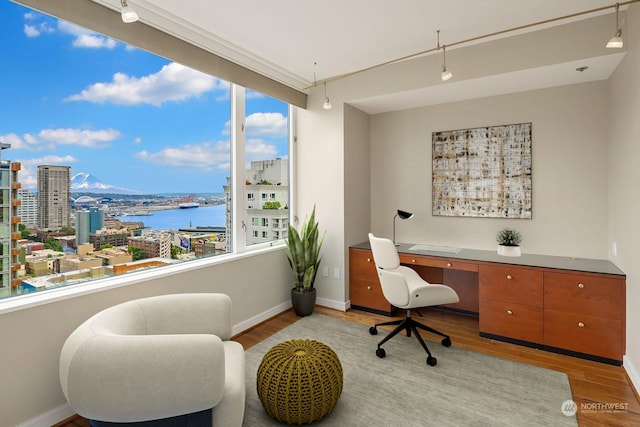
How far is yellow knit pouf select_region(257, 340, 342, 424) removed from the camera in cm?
188

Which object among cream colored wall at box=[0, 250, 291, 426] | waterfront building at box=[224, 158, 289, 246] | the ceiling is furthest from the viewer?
waterfront building at box=[224, 158, 289, 246]

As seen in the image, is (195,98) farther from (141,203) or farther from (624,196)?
(624,196)

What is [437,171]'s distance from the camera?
381 centimetres

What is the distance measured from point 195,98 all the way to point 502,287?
3235mm

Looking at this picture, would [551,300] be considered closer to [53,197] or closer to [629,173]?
[629,173]

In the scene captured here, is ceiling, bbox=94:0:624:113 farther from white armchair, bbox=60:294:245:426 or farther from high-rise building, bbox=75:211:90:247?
white armchair, bbox=60:294:245:426

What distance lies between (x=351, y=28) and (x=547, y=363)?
3082 millimetres

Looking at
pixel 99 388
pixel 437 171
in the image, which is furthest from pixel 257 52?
pixel 99 388

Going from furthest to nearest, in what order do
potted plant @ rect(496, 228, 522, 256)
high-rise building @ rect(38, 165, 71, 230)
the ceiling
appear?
potted plant @ rect(496, 228, 522, 256) < the ceiling < high-rise building @ rect(38, 165, 71, 230)

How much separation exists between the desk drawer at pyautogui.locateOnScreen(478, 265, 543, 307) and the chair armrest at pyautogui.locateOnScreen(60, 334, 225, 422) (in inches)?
98.9

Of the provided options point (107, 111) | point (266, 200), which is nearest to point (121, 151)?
point (107, 111)

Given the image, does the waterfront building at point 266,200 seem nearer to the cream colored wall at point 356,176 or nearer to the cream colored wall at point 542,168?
the cream colored wall at point 356,176

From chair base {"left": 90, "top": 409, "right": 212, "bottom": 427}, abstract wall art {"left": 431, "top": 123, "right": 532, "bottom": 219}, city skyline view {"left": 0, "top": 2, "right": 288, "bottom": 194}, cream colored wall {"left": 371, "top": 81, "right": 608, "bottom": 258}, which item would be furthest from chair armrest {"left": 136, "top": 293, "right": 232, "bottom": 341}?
abstract wall art {"left": 431, "top": 123, "right": 532, "bottom": 219}

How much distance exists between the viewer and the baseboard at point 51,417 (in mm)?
1908
